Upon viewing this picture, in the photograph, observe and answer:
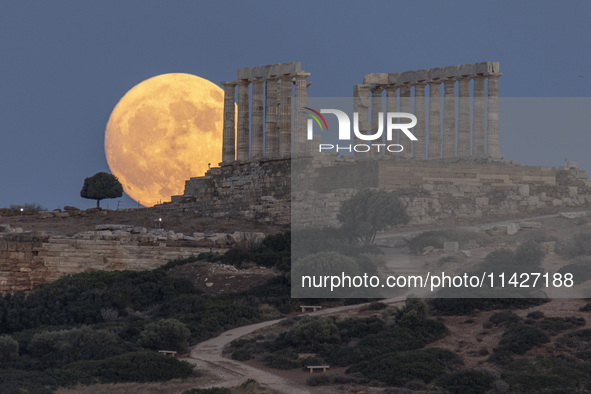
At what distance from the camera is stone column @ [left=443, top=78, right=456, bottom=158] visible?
68.2 m

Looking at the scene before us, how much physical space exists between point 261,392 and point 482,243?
21.4 m

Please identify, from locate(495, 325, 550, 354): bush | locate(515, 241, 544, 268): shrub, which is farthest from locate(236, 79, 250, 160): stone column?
locate(495, 325, 550, 354): bush

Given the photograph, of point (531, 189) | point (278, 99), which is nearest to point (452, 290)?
point (531, 189)

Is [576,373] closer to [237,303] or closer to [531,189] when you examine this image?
[237,303]

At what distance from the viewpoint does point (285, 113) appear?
63.8m

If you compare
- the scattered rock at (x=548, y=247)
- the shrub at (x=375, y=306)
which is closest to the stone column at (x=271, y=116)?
the scattered rock at (x=548, y=247)

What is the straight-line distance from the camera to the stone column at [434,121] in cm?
6856

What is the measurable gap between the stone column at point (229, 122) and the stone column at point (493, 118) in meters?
14.7

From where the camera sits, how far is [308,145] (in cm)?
6262

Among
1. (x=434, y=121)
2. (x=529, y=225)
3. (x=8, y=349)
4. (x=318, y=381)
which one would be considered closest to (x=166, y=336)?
(x=8, y=349)

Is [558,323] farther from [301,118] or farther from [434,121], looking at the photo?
[434,121]

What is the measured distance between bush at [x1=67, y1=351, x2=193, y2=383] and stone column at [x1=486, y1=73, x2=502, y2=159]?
36608 millimetres

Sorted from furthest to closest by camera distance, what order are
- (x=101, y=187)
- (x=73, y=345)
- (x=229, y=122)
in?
(x=101, y=187) < (x=229, y=122) < (x=73, y=345)

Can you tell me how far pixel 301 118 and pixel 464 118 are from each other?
1092cm
